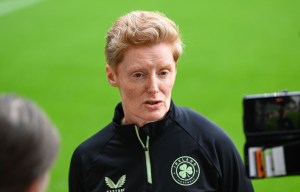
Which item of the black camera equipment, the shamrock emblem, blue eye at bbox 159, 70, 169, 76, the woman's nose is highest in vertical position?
blue eye at bbox 159, 70, 169, 76

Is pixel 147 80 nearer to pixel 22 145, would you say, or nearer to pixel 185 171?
pixel 185 171

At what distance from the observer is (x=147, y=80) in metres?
3.00

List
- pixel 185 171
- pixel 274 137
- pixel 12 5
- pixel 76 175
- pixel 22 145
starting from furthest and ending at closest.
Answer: pixel 12 5, pixel 76 175, pixel 185 171, pixel 274 137, pixel 22 145

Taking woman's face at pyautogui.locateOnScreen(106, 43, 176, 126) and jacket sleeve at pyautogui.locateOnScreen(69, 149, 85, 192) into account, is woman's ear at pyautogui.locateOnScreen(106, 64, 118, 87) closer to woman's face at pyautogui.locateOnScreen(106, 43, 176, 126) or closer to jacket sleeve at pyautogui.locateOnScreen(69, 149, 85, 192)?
woman's face at pyautogui.locateOnScreen(106, 43, 176, 126)

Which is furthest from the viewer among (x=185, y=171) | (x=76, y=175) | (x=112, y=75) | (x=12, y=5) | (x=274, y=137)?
(x=12, y=5)

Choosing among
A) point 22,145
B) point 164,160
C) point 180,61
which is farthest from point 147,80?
point 180,61

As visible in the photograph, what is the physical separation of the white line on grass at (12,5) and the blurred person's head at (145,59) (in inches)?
343

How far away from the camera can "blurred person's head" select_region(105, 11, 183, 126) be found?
2.97m

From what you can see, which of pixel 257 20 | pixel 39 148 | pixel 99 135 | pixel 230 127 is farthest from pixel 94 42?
pixel 39 148

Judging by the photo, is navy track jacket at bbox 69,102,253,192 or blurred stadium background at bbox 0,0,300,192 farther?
blurred stadium background at bbox 0,0,300,192

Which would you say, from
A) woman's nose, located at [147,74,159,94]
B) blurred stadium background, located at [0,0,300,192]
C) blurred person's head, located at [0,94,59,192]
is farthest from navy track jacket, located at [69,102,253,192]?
blurred stadium background, located at [0,0,300,192]

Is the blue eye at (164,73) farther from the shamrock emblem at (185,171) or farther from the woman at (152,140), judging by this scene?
the shamrock emblem at (185,171)

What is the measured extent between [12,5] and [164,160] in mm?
9343

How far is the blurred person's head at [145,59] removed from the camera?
297 cm
